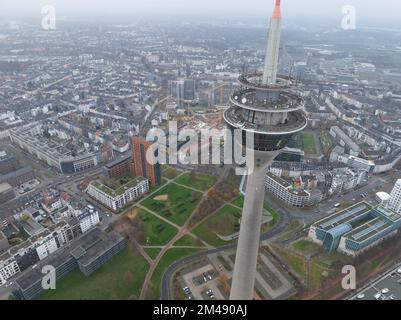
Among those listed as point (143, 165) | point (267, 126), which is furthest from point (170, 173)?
point (267, 126)

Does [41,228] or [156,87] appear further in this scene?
[156,87]

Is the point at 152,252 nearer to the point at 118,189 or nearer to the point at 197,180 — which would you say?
the point at 118,189

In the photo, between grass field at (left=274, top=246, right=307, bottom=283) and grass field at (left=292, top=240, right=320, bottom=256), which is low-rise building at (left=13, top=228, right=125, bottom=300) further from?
grass field at (left=292, top=240, right=320, bottom=256)

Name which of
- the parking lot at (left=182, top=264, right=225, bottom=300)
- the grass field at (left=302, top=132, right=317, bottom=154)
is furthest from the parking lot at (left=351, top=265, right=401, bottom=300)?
the grass field at (left=302, top=132, right=317, bottom=154)

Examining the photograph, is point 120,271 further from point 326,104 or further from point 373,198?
point 326,104

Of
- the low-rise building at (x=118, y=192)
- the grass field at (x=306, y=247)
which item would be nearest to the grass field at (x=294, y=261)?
the grass field at (x=306, y=247)

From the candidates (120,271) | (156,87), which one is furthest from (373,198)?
(156,87)
